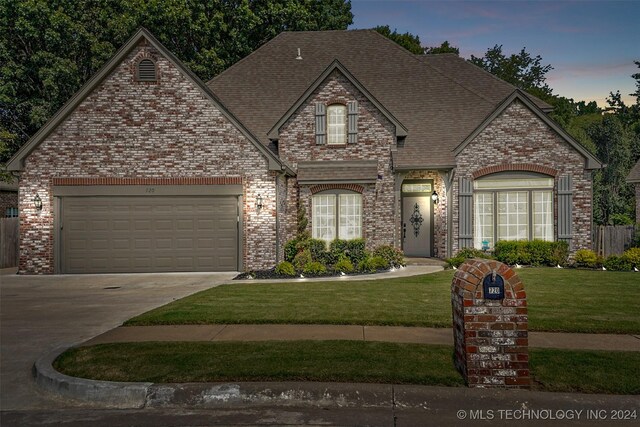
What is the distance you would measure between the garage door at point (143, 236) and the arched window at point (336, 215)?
10.8 feet

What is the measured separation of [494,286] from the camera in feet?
17.8

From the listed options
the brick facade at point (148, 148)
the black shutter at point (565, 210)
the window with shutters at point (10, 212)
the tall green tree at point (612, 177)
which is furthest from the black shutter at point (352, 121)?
the tall green tree at point (612, 177)

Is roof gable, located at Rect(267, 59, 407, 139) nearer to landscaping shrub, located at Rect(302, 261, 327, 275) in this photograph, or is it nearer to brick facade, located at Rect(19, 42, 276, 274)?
brick facade, located at Rect(19, 42, 276, 274)

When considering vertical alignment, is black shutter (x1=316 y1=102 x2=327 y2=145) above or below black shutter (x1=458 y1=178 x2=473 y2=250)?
above

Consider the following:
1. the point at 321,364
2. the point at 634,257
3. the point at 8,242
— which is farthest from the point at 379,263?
the point at 8,242

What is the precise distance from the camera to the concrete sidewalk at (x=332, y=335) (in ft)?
23.8

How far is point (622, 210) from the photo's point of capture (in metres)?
31.4

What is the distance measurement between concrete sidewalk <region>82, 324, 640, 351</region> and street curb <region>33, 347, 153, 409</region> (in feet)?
5.48

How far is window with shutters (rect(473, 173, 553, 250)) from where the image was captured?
18.9m

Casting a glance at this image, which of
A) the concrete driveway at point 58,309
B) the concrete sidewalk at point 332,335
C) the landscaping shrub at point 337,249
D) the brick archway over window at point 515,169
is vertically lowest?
the concrete driveway at point 58,309

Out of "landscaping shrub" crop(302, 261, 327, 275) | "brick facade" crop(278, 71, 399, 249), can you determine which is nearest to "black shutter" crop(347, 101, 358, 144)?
"brick facade" crop(278, 71, 399, 249)

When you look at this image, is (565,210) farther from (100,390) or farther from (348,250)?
(100,390)

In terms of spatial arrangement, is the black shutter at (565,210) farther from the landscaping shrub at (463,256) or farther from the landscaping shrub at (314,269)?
the landscaping shrub at (314,269)

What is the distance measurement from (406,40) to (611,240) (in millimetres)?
25686
